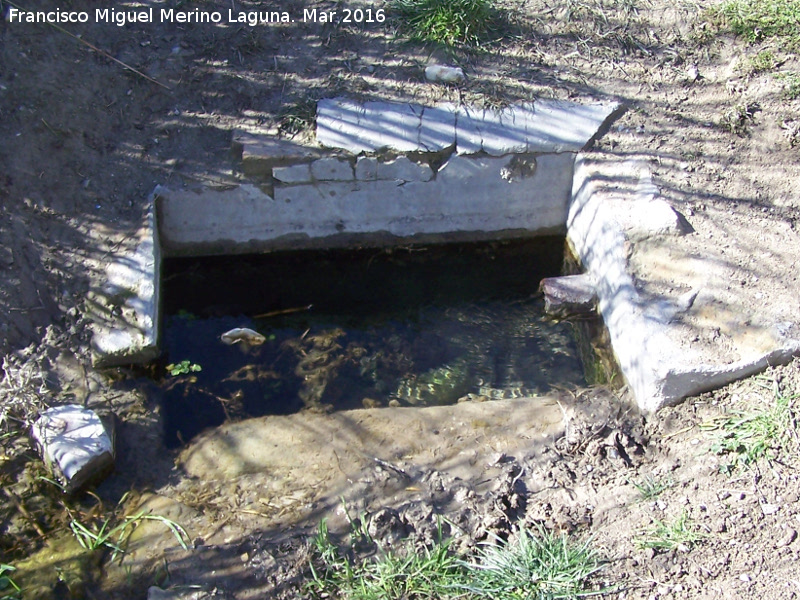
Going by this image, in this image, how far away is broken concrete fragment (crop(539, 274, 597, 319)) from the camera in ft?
14.0

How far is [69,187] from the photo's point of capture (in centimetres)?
423

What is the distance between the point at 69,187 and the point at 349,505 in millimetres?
2469

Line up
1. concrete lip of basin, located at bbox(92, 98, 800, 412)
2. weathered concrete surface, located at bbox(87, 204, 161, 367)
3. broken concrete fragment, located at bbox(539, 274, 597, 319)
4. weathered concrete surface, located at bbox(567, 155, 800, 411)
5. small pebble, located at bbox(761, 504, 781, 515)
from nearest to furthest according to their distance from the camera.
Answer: small pebble, located at bbox(761, 504, 781, 515), weathered concrete surface, located at bbox(567, 155, 800, 411), weathered concrete surface, located at bbox(87, 204, 161, 367), concrete lip of basin, located at bbox(92, 98, 800, 412), broken concrete fragment, located at bbox(539, 274, 597, 319)

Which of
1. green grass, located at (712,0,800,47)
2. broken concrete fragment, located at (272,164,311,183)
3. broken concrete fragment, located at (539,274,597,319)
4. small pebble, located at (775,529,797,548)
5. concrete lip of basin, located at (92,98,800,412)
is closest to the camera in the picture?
small pebble, located at (775,529,797,548)

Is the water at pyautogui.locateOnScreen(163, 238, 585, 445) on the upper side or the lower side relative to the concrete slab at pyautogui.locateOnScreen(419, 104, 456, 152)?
lower

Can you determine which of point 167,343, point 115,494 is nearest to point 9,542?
point 115,494

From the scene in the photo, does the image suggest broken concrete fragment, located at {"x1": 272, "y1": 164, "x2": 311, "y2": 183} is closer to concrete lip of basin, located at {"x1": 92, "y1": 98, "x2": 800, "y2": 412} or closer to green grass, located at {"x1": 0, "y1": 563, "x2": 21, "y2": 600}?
concrete lip of basin, located at {"x1": 92, "y1": 98, "x2": 800, "y2": 412}

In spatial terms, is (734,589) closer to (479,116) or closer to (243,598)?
(243,598)

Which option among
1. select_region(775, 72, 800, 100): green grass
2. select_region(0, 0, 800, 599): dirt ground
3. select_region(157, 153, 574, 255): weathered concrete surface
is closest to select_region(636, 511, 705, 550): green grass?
select_region(0, 0, 800, 599): dirt ground

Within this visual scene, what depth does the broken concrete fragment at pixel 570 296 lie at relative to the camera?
4.27m

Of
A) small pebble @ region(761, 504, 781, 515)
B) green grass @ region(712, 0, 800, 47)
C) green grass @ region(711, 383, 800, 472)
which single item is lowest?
small pebble @ region(761, 504, 781, 515)

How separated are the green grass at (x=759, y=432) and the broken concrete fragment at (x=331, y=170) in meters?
2.44

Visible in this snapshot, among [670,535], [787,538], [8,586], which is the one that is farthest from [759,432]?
[8,586]

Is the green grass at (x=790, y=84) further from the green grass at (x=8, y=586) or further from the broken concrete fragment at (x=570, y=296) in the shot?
the green grass at (x=8, y=586)
